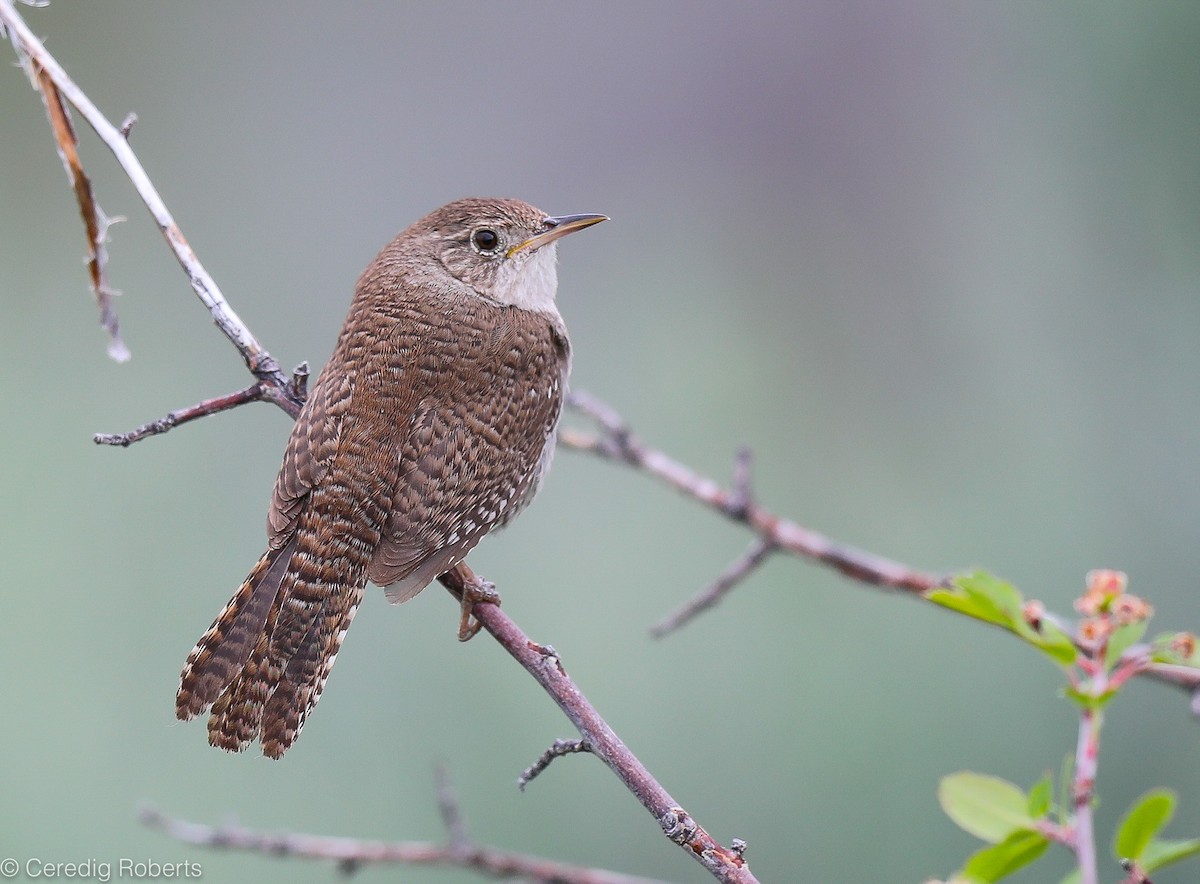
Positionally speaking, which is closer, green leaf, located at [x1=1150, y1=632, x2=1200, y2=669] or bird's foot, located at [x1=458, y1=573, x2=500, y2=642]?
green leaf, located at [x1=1150, y1=632, x2=1200, y2=669]

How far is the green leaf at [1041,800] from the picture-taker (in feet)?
3.40

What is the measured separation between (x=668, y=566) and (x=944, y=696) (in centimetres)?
92

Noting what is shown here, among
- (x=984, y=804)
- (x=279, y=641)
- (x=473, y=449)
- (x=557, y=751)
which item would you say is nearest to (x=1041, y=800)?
(x=984, y=804)

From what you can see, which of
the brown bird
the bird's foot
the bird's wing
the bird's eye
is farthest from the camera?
the bird's eye

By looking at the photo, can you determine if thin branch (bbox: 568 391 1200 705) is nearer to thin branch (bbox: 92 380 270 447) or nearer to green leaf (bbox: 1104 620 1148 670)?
thin branch (bbox: 92 380 270 447)

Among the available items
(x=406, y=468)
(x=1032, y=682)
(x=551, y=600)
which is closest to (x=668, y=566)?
(x=551, y=600)

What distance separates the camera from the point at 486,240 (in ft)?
9.18

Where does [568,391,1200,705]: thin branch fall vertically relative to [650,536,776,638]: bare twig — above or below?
above

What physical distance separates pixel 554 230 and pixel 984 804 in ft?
6.47

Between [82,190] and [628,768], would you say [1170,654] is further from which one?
[82,190]

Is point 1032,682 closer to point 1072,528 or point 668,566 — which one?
point 1072,528

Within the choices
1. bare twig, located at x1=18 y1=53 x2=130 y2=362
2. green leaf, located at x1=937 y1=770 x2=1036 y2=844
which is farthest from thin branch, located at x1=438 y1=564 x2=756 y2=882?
bare twig, located at x1=18 y1=53 x2=130 y2=362

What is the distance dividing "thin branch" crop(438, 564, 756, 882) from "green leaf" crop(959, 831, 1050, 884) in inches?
13.8

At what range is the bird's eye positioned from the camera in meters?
2.80
